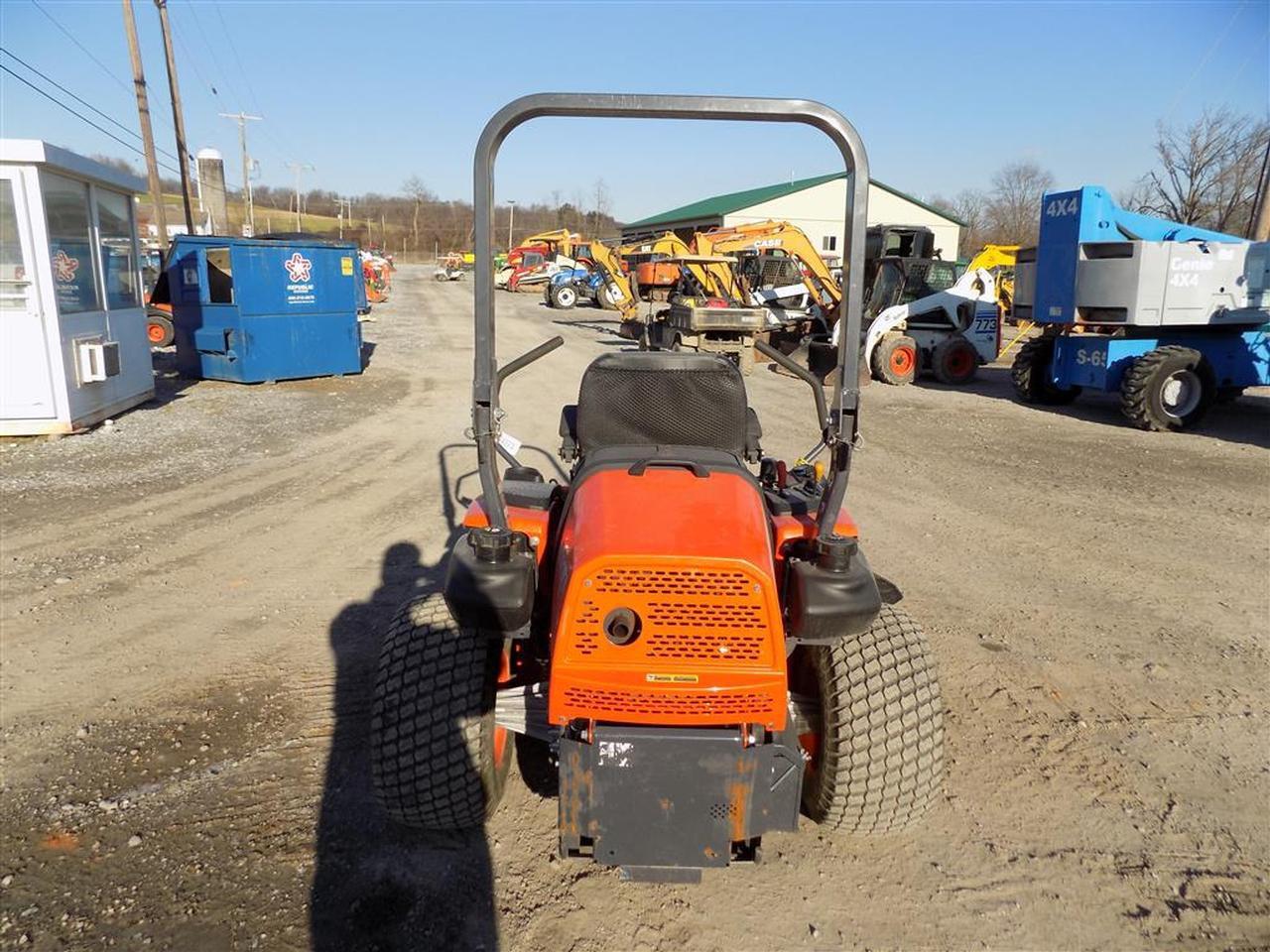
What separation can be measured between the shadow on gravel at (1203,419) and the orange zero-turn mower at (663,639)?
9949 millimetres

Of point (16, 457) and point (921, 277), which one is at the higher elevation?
point (921, 277)

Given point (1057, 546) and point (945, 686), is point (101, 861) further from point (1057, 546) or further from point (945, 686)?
point (1057, 546)

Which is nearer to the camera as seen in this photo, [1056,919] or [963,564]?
[1056,919]

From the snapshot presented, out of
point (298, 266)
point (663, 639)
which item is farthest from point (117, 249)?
point (663, 639)

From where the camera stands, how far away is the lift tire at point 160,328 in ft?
56.5

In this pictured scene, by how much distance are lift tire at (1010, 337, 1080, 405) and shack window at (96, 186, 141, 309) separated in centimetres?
1241

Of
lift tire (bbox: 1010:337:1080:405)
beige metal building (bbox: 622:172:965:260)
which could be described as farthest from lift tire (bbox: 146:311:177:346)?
beige metal building (bbox: 622:172:965:260)

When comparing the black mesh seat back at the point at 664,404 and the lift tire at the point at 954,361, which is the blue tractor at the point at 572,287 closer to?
the lift tire at the point at 954,361

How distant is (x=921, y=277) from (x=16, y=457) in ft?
44.2

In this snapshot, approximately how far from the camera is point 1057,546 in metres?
6.55

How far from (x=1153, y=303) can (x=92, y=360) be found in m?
12.6

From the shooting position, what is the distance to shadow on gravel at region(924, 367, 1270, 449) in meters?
11.3

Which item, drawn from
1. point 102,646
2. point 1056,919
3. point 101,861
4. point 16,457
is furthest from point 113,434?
point 1056,919

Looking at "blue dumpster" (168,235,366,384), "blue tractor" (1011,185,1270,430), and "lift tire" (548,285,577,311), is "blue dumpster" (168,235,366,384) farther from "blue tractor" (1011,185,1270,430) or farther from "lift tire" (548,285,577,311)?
"lift tire" (548,285,577,311)
